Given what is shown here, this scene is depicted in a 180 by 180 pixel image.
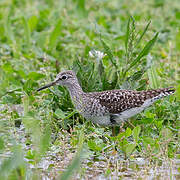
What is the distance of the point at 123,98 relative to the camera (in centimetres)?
672

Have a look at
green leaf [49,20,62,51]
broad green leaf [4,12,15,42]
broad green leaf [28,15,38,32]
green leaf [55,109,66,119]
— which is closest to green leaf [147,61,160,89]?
green leaf [55,109,66,119]

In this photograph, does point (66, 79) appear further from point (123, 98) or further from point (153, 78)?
point (153, 78)

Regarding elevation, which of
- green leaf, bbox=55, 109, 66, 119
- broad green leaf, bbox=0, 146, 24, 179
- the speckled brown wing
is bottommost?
broad green leaf, bbox=0, 146, 24, 179

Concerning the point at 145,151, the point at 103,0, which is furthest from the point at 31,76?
the point at 103,0

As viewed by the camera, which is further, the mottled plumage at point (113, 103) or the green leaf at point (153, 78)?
the green leaf at point (153, 78)

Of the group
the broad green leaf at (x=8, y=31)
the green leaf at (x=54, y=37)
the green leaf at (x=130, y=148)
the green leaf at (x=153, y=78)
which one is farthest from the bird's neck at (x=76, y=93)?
the broad green leaf at (x=8, y=31)

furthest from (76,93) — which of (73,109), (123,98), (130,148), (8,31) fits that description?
(8,31)

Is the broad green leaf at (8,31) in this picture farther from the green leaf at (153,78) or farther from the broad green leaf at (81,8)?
the green leaf at (153,78)

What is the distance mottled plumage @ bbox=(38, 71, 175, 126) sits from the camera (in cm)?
670

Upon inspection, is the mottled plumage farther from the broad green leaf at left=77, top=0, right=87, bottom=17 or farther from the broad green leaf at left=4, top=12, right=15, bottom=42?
the broad green leaf at left=77, top=0, right=87, bottom=17

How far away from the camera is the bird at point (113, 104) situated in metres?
6.70

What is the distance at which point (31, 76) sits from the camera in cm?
837

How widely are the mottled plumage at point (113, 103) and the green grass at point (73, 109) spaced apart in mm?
153

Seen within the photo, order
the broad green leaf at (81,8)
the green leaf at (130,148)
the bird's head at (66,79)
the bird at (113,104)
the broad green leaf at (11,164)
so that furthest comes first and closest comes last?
the broad green leaf at (81,8) < the bird's head at (66,79) < the bird at (113,104) < the green leaf at (130,148) < the broad green leaf at (11,164)
